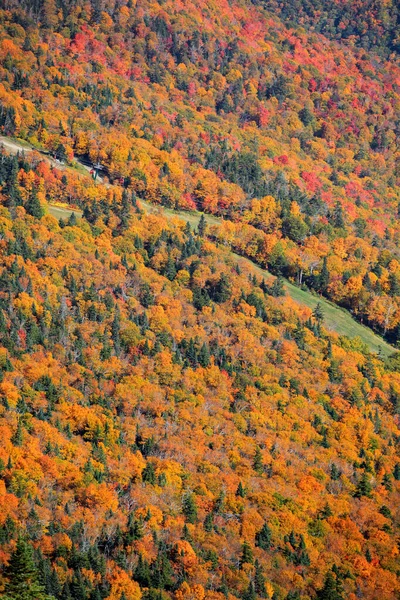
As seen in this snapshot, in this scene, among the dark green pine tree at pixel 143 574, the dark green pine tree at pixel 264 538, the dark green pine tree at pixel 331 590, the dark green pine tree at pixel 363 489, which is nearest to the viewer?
the dark green pine tree at pixel 143 574


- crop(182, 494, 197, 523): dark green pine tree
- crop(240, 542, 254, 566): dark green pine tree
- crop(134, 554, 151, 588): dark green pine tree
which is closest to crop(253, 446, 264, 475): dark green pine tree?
crop(182, 494, 197, 523): dark green pine tree

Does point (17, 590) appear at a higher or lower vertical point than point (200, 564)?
higher

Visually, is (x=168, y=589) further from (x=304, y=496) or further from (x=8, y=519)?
(x=304, y=496)

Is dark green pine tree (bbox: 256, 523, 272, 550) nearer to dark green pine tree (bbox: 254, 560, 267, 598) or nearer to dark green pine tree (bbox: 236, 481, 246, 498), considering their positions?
dark green pine tree (bbox: 236, 481, 246, 498)

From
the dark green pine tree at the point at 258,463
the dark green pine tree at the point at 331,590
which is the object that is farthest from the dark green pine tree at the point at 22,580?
the dark green pine tree at the point at 258,463

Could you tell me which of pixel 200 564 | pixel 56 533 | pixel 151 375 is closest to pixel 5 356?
pixel 151 375

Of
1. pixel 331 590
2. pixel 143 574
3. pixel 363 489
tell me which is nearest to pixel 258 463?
pixel 363 489

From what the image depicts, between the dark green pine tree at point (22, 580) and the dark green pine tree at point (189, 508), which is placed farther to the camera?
the dark green pine tree at point (189, 508)

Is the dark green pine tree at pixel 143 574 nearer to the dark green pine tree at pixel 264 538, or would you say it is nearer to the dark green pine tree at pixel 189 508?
the dark green pine tree at pixel 189 508

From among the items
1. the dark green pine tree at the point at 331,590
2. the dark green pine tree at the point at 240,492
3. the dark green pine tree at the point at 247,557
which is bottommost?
the dark green pine tree at the point at 240,492
